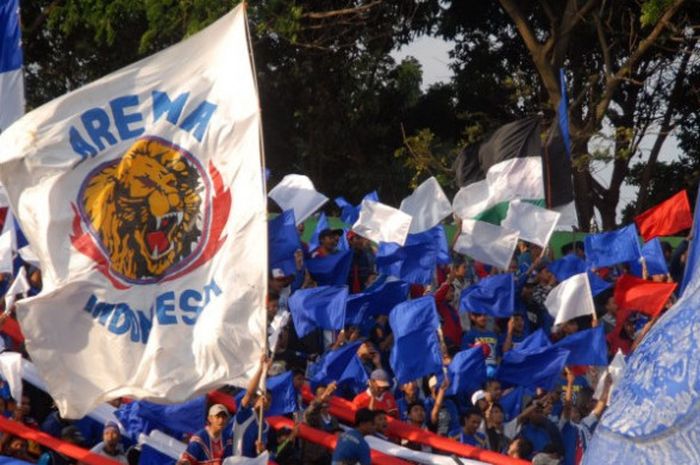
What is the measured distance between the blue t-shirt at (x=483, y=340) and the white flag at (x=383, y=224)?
1.12 m

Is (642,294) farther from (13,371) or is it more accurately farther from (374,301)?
(13,371)

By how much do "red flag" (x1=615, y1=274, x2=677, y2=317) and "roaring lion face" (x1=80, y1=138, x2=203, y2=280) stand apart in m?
5.97

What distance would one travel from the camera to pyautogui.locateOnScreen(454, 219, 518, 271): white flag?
12.7 m

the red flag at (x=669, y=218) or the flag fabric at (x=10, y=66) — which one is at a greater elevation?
the flag fabric at (x=10, y=66)

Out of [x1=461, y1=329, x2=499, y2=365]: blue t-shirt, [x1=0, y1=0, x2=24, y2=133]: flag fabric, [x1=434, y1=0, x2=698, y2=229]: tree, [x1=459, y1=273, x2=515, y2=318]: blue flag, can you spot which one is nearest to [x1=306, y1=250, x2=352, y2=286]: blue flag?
[x1=459, y1=273, x2=515, y2=318]: blue flag

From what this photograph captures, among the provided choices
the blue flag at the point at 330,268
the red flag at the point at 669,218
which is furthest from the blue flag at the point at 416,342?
the red flag at the point at 669,218

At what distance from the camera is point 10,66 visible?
448 inches

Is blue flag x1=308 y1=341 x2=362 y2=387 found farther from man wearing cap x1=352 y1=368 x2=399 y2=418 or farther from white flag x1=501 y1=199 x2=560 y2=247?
white flag x1=501 y1=199 x2=560 y2=247

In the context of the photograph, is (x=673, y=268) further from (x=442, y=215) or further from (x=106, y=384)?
(x=106, y=384)

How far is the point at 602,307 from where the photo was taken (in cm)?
1365

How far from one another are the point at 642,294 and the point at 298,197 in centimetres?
333

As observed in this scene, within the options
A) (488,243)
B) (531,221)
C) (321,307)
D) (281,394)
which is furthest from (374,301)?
(281,394)

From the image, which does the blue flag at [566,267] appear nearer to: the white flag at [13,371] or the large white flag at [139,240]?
the white flag at [13,371]

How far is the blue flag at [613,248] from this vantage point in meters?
13.8
